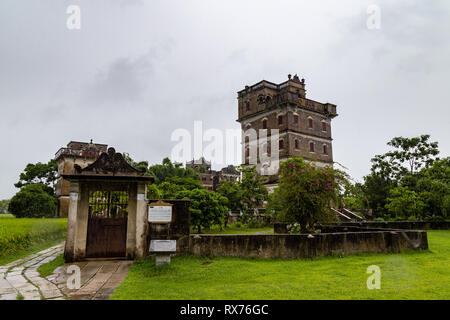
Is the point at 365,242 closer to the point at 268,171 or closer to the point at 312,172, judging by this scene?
the point at 312,172

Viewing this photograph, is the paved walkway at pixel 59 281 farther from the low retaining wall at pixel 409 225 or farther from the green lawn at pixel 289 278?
the low retaining wall at pixel 409 225

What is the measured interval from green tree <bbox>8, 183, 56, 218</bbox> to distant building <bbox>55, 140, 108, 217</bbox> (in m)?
3.39

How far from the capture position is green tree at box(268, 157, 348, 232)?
39.3 ft

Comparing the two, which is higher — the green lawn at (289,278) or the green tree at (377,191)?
the green tree at (377,191)

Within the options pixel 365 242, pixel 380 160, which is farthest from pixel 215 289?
pixel 380 160

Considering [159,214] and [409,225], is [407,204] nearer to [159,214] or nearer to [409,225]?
[409,225]

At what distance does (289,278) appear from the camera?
697 centimetres

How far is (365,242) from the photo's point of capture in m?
10.3

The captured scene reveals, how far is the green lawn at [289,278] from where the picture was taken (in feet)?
18.5

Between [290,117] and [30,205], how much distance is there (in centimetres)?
3156

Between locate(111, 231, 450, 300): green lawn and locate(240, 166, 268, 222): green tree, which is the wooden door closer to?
locate(111, 231, 450, 300): green lawn

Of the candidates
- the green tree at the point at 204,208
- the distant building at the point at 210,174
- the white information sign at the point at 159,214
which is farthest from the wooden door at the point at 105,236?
the distant building at the point at 210,174

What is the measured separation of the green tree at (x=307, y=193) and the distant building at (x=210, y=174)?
173 ft

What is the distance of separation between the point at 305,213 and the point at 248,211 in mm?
14020
